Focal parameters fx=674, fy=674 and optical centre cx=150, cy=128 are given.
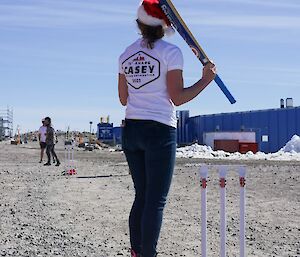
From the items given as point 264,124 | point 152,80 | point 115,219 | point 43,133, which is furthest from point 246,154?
point 152,80

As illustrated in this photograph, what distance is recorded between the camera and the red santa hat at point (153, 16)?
514cm

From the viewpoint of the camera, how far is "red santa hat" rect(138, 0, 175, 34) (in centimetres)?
514

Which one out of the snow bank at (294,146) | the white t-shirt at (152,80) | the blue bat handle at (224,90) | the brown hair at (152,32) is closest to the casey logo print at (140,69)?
the white t-shirt at (152,80)

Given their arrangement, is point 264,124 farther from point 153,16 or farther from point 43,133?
point 153,16

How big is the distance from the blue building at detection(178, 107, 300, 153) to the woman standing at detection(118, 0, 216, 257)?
49.7 metres

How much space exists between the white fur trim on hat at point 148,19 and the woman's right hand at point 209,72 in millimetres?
457

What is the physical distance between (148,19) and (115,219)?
19.6ft

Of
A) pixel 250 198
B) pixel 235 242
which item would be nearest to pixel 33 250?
pixel 235 242

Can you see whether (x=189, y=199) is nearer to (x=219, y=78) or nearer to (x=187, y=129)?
(x=219, y=78)

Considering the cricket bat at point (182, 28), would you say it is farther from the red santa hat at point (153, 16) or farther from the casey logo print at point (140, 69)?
the casey logo print at point (140, 69)

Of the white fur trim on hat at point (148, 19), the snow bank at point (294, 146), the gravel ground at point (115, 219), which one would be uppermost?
the white fur trim on hat at point (148, 19)

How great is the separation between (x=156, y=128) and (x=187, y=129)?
202 feet

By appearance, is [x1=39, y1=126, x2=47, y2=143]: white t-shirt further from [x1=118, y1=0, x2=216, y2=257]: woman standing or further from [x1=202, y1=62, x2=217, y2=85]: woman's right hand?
[x1=202, y1=62, x2=217, y2=85]: woman's right hand

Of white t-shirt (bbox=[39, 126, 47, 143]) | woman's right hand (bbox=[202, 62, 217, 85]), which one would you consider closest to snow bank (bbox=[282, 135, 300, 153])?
white t-shirt (bbox=[39, 126, 47, 143])
